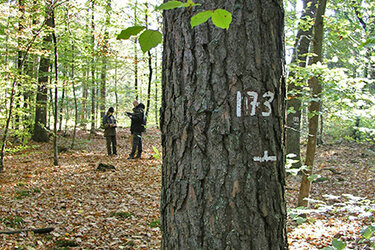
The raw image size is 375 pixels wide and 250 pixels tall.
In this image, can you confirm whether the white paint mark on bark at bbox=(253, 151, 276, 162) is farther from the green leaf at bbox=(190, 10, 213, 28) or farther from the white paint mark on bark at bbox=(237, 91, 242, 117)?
the green leaf at bbox=(190, 10, 213, 28)

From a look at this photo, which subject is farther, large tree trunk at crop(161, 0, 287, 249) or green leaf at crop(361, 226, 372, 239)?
green leaf at crop(361, 226, 372, 239)

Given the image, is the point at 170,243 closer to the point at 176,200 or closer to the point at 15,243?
the point at 176,200

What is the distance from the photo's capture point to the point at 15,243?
3.69 metres

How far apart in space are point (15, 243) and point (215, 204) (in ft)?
12.4

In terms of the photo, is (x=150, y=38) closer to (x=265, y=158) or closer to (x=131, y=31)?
(x=131, y=31)

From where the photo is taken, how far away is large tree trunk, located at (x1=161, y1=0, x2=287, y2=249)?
1.17 m

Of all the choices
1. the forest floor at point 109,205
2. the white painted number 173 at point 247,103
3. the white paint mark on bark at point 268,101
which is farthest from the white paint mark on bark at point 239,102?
the forest floor at point 109,205

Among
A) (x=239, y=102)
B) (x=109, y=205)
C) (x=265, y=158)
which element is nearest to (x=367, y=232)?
(x=265, y=158)

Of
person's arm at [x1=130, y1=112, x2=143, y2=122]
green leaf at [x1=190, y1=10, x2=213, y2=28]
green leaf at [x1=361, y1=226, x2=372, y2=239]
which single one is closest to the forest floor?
green leaf at [x1=361, y1=226, x2=372, y2=239]

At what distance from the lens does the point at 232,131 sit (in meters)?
1.17

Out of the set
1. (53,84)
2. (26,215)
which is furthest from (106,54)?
(26,215)

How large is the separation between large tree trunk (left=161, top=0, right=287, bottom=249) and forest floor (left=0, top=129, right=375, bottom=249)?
1258mm

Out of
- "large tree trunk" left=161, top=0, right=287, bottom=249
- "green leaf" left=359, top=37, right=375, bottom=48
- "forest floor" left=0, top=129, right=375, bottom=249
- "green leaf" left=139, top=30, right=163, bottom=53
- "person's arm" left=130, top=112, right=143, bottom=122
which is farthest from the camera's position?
"person's arm" left=130, top=112, right=143, bottom=122

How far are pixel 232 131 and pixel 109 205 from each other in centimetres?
517
